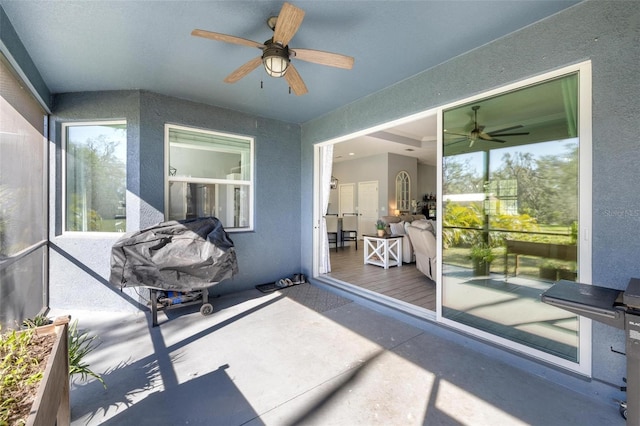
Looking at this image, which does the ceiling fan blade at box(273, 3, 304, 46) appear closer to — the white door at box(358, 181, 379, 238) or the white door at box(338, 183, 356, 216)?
the white door at box(358, 181, 379, 238)

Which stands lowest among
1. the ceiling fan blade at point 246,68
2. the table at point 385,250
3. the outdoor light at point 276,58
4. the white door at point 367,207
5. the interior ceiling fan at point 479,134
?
the table at point 385,250

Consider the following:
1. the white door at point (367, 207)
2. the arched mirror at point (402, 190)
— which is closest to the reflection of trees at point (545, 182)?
the white door at point (367, 207)

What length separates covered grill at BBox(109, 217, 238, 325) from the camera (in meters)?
2.79

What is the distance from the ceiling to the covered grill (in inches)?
71.0

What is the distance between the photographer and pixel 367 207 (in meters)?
9.19

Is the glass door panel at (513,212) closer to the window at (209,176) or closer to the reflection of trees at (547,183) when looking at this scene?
the reflection of trees at (547,183)

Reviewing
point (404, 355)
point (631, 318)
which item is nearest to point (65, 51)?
point (404, 355)

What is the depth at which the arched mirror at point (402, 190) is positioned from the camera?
8.90m

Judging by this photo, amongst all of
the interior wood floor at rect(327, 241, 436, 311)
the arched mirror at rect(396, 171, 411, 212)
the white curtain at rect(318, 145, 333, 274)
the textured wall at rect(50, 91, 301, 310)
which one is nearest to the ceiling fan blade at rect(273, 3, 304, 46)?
the textured wall at rect(50, 91, 301, 310)

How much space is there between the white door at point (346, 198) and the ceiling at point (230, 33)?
644 cm

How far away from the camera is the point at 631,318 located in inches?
52.3

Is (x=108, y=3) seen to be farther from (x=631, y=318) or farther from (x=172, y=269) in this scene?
(x=631, y=318)

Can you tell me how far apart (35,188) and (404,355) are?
446 centimetres

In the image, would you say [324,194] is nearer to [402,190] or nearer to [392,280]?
[392,280]
